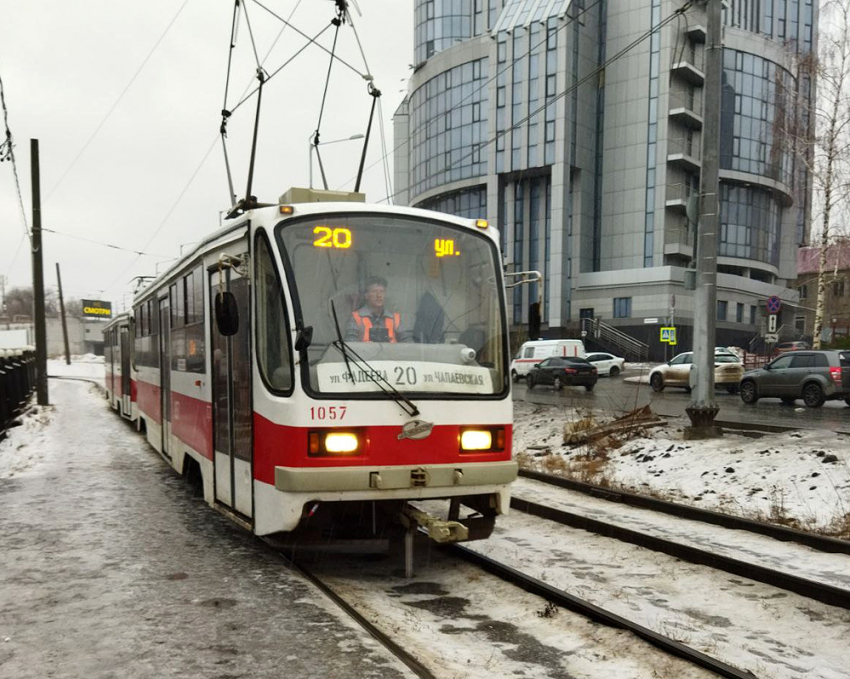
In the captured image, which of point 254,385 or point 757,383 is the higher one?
point 254,385

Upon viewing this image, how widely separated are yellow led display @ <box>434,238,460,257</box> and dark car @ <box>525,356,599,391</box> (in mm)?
22845

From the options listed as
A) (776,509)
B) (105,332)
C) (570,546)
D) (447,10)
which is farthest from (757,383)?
(447,10)

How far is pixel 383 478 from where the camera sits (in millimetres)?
5637

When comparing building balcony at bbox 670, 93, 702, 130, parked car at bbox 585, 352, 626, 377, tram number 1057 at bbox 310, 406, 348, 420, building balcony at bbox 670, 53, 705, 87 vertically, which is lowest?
parked car at bbox 585, 352, 626, 377

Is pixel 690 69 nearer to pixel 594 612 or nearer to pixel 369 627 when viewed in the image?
pixel 594 612

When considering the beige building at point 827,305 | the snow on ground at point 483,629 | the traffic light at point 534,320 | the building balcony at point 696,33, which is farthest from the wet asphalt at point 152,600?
the beige building at point 827,305

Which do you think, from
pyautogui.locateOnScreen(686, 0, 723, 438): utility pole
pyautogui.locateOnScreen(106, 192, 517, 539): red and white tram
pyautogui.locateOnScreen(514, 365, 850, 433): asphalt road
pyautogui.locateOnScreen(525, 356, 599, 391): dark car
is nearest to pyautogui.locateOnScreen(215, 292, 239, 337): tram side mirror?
pyautogui.locateOnScreen(106, 192, 517, 539): red and white tram

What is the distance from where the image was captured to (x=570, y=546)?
24.1 feet

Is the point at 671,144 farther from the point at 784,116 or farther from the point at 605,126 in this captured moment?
the point at 784,116

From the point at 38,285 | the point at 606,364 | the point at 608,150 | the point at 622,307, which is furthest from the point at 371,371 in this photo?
the point at 608,150

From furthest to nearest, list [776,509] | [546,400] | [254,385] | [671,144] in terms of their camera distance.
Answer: [671,144] < [546,400] < [776,509] < [254,385]

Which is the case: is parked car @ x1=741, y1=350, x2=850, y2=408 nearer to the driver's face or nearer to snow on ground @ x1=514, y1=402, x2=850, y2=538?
snow on ground @ x1=514, y1=402, x2=850, y2=538

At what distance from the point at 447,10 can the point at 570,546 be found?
2569 inches

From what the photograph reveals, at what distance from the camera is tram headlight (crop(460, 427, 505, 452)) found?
6.03 metres
